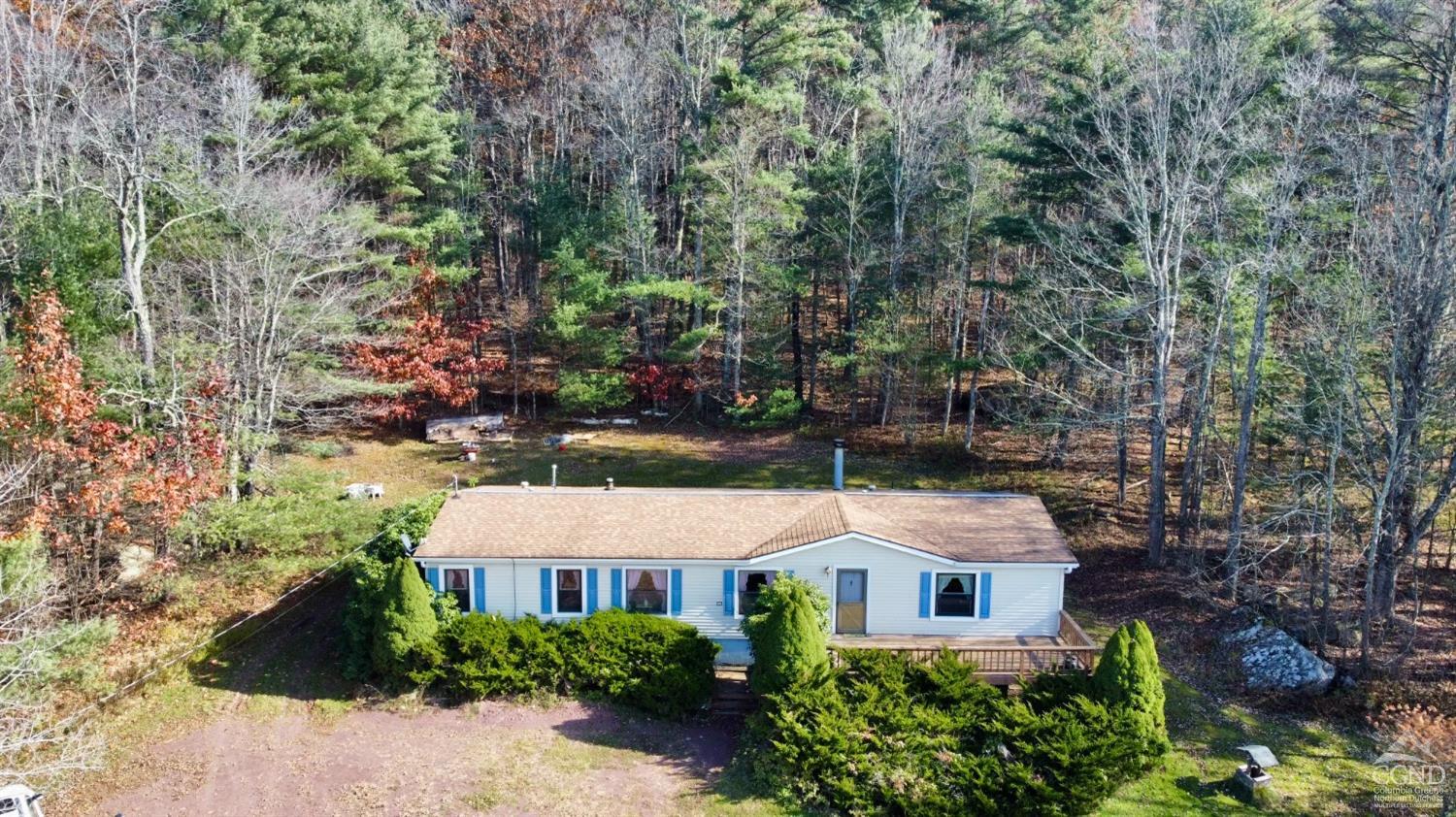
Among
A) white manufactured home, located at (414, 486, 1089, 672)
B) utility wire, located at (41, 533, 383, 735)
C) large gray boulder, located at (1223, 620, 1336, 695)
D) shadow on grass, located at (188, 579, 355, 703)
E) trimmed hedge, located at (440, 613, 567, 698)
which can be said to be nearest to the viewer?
utility wire, located at (41, 533, 383, 735)

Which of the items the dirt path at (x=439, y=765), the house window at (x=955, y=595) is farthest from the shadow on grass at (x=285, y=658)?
the house window at (x=955, y=595)

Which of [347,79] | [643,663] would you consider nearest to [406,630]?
[643,663]

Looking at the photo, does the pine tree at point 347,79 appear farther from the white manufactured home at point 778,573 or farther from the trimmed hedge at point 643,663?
the trimmed hedge at point 643,663

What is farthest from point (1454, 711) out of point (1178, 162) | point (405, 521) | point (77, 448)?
point (77, 448)

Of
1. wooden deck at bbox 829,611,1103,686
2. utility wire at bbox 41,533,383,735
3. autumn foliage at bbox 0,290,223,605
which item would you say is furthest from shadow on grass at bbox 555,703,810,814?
autumn foliage at bbox 0,290,223,605

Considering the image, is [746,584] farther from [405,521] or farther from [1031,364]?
[1031,364]

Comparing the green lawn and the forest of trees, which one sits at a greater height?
the forest of trees

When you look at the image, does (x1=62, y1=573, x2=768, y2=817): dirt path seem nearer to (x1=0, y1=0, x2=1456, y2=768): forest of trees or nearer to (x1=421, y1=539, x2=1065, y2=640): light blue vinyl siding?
(x1=421, y1=539, x2=1065, y2=640): light blue vinyl siding
